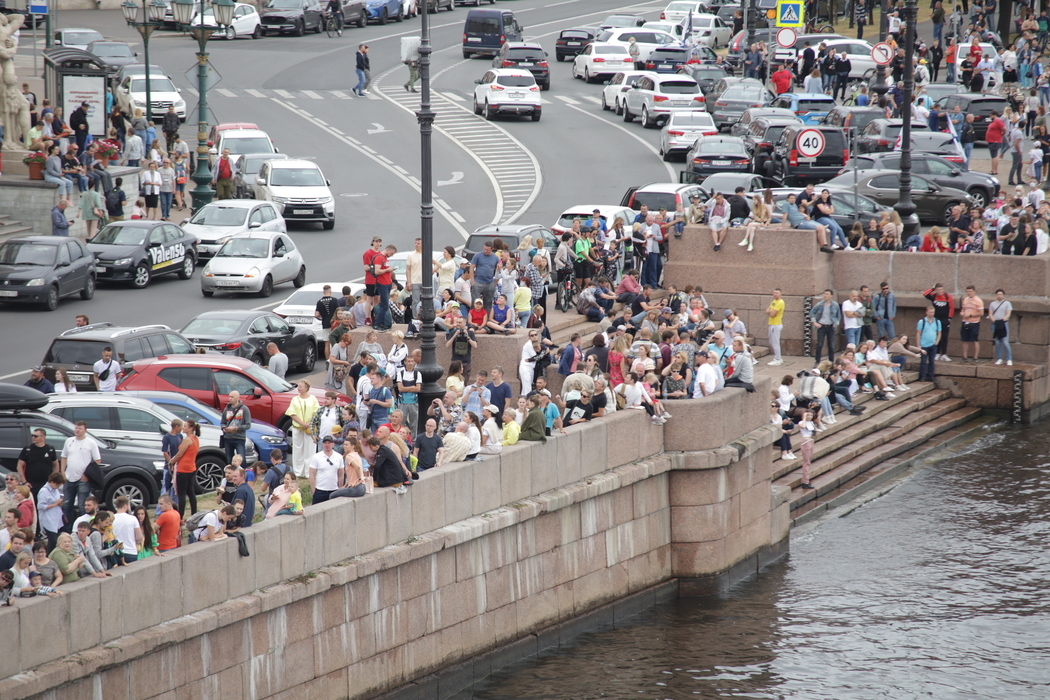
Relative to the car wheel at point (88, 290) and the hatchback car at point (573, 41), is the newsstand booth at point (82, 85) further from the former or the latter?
the hatchback car at point (573, 41)

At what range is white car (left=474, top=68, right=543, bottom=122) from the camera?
52.1 metres

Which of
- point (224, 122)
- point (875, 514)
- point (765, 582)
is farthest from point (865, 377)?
point (224, 122)

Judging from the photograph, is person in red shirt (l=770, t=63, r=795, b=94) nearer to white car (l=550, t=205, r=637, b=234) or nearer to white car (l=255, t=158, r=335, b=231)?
white car (l=255, t=158, r=335, b=231)

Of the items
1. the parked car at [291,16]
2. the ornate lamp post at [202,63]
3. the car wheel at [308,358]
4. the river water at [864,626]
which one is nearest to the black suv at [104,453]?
the river water at [864,626]

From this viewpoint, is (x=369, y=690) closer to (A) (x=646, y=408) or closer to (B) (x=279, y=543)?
(B) (x=279, y=543)

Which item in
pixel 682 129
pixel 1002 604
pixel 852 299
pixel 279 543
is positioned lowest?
pixel 1002 604

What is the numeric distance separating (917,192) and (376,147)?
18684 millimetres

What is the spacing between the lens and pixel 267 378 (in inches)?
922

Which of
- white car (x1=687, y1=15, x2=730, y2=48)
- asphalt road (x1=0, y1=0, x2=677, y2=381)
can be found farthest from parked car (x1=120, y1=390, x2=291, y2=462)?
white car (x1=687, y1=15, x2=730, y2=48)

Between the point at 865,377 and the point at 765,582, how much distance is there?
336 inches

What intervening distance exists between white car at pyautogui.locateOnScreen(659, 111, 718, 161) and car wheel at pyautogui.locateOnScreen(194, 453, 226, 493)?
1088 inches

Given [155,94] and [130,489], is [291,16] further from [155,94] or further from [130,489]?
[130,489]

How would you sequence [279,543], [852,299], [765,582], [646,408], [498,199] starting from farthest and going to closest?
[498,199]
[852,299]
[765,582]
[646,408]
[279,543]

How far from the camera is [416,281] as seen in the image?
24906mm
